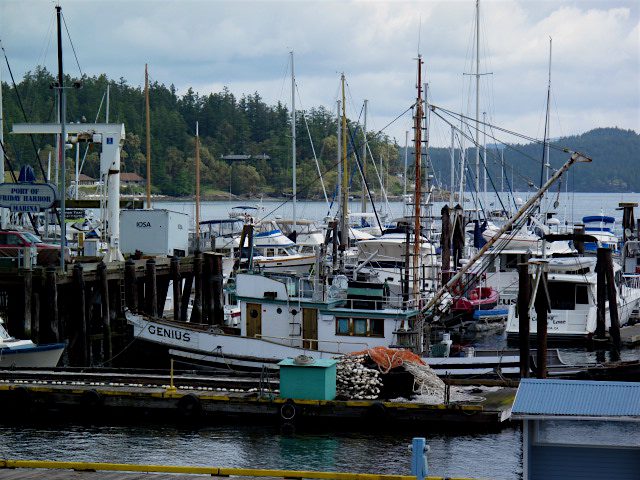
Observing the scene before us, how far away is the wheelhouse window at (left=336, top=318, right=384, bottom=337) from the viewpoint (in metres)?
31.2

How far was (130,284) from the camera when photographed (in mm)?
36688

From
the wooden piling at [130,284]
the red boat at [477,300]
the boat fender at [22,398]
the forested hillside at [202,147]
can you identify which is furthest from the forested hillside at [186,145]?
the boat fender at [22,398]

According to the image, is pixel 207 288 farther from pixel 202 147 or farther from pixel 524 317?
pixel 202 147

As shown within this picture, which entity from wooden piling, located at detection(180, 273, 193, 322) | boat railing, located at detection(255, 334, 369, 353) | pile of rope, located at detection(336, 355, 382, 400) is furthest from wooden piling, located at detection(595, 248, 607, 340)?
wooden piling, located at detection(180, 273, 193, 322)

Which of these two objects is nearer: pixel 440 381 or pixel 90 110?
pixel 440 381

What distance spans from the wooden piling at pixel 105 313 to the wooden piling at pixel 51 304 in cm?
198

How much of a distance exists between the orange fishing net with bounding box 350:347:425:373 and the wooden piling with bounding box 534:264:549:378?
2930 millimetres

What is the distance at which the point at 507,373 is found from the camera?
100 feet

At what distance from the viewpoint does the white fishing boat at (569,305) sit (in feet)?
128

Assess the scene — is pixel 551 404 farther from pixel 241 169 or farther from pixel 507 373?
pixel 241 169

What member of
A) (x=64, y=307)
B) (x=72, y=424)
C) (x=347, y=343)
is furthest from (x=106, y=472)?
(x=64, y=307)

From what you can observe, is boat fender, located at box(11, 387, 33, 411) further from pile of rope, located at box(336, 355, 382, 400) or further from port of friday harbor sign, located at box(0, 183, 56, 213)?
port of friday harbor sign, located at box(0, 183, 56, 213)

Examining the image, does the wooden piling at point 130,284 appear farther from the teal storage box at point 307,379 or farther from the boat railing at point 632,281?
the boat railing at point 632,281

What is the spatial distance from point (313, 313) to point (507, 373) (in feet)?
18.8
